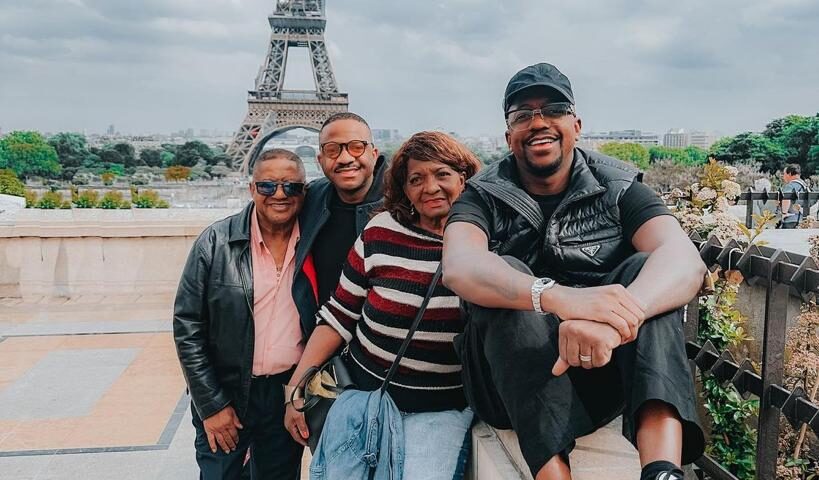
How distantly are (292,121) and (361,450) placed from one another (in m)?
42.5

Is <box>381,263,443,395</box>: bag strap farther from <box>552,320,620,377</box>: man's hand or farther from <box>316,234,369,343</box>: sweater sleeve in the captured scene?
<box>552,320,620,377</box>: man's hand

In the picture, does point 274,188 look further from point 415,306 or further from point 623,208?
point 623,208

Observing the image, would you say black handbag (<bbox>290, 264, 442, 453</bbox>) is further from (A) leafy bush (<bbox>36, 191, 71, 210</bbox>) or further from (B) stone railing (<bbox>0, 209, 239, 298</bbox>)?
(A) leafy bush (<bbox>36, 191, 71, 210</bbox>)

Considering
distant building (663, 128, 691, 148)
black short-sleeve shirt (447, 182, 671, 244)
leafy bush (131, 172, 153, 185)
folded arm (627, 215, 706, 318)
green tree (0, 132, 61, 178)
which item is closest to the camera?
folded arm (627, 215, 706, 318)

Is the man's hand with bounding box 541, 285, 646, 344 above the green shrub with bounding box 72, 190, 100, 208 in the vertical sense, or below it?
above

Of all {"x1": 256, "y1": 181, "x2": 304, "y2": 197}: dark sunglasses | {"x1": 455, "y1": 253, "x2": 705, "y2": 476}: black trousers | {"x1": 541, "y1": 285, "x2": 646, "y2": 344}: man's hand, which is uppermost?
{"x1": 256, "y1": 181, "x2": 304, "y2": 197}: dark sunglasses

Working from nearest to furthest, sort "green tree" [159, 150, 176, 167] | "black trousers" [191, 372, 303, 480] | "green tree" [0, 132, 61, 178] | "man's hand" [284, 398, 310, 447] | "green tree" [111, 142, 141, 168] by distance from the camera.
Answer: "man's hand" [284, 398, 310, 447], "black trousers" [191, 372, 303, 480], "green tree" [0, 132, 61, 178], "green tree" [111, 142, 141, 168], "green tree" [159, 150, 176, 167]

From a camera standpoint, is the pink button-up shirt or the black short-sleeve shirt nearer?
the black short-sleeve shirt

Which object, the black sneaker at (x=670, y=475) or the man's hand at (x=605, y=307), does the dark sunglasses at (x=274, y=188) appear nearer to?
the man's hand at (x=605, y=307)

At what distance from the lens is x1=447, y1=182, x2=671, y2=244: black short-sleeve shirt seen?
187 centimetres

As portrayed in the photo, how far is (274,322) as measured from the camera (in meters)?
2.56

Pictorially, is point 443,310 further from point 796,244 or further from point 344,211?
point 796,244

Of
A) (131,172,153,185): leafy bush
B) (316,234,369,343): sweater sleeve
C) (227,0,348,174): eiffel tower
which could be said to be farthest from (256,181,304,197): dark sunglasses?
(131,172,153,185): leafy bush

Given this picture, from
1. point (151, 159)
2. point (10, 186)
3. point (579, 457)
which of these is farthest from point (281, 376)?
point (151, 159)
